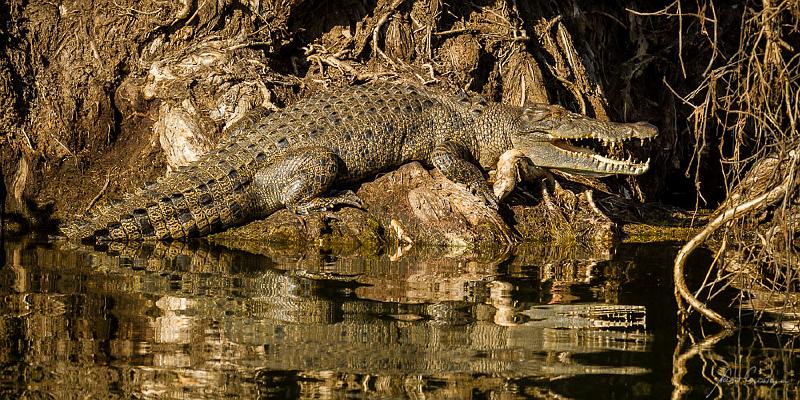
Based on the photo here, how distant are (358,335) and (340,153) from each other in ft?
12.8

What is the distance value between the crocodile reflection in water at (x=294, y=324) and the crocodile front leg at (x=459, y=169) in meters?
1.59

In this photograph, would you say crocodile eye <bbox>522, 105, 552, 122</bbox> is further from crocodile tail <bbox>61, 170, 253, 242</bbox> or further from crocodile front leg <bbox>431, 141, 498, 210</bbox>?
crocodile tail <bbox>61, 170, 253, 242</bbox>

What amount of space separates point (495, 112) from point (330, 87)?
1.40 meters

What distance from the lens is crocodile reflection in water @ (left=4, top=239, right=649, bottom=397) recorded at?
444 cm

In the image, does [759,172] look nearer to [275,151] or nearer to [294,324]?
[294,324]

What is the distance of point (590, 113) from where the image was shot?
10.2 meters

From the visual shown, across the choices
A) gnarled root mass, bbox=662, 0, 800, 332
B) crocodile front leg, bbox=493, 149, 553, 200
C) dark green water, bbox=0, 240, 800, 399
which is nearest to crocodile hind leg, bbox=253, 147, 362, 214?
crocodile front leg, bbox=493, 149, 553, 200

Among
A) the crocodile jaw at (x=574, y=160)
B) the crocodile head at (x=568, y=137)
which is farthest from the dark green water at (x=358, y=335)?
the crocodile head at (x=568, y=137)

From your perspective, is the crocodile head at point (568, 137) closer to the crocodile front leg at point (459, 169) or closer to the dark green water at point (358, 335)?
the crocodile front leg at point (459, 169)

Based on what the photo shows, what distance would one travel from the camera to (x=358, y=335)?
5016 mm

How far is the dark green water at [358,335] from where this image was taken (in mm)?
4254

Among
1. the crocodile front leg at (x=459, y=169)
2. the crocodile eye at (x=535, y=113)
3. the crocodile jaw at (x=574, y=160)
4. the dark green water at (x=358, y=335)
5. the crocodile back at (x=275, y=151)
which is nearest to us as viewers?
the dark green water at (x=358, y=335)

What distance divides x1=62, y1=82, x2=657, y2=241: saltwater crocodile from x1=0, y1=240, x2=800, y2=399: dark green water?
1.06 metres

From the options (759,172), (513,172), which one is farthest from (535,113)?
(759,172)
